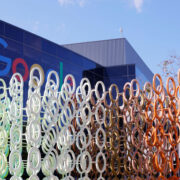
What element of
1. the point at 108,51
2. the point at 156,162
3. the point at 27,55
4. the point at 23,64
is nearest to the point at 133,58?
the point at 108,51

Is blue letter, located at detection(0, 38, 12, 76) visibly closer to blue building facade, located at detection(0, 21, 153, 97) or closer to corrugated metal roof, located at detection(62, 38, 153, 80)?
blue building facade, located at detection(0, 21, 153, 97)

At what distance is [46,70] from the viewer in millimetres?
18188

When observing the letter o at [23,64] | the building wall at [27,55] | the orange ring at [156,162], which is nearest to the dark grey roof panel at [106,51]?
the building wall at [27,55]

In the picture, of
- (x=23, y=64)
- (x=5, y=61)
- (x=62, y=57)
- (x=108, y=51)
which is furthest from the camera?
(x=108, y=51)

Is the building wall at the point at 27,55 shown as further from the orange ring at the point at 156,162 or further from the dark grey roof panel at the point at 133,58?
the orange ring at the point at 156,162

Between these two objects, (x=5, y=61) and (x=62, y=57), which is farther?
(x=62, y=57)

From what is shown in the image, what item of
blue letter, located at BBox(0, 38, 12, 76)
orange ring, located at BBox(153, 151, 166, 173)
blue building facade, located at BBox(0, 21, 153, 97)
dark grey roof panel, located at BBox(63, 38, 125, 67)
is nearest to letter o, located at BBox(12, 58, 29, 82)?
blue building facade, located at BBox(0, 21, 153, 97)

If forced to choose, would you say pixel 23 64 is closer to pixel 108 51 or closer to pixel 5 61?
pixel 5 61

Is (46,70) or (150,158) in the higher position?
(46,70)

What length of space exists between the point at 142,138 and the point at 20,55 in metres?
9.69

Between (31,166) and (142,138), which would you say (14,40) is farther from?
(31,166)

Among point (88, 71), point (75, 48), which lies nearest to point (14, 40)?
point (88, 71)

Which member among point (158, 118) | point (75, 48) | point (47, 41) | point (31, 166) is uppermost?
point (75, 48)

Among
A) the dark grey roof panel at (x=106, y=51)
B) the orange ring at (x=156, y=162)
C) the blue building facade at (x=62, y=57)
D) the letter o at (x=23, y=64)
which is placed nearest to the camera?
the orange ring at (x=156, y=162)
